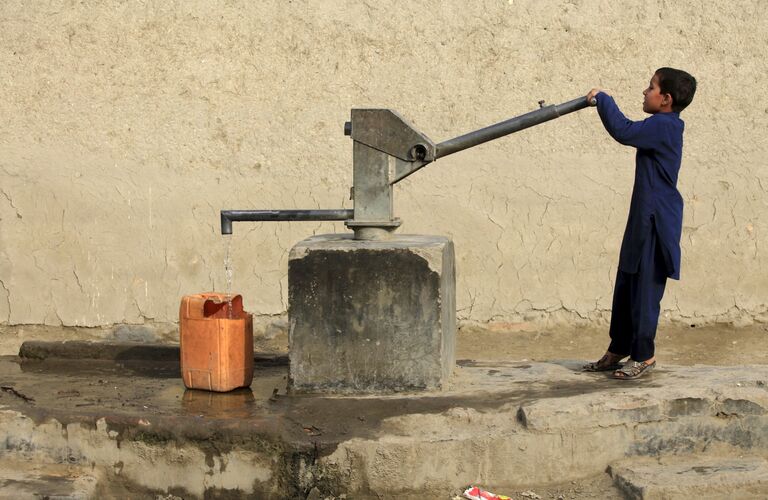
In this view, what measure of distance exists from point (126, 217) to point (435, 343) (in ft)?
13.1

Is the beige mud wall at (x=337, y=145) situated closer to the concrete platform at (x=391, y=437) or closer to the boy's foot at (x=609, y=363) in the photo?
the boy's foot at (x=609, y=363)

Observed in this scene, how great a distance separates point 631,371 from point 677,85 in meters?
1.28

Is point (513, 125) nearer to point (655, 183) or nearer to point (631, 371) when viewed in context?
point (655, 183)

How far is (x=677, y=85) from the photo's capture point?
491cm

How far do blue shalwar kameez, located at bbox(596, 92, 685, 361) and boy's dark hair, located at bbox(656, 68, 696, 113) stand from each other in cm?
8

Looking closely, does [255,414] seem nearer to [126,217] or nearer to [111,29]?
[126,217]

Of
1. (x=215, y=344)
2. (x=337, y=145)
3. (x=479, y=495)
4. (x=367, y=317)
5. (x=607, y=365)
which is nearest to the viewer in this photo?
(x=479, y=495)

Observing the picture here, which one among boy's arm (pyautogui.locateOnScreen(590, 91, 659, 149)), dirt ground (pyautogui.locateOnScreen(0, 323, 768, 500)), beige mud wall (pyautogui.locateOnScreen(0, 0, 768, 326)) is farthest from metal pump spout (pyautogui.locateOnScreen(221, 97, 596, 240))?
beige mud wall (pyautogui.locateOnScreen(0, 0, 768, 326))

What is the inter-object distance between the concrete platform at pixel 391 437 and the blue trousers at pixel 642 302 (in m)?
0.28

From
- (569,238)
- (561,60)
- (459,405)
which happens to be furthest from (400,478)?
(561,60)

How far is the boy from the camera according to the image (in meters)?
4.89

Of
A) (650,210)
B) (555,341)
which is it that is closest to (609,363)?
(650,210)

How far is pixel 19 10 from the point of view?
28.3 ft

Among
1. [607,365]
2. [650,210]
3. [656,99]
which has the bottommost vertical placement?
[607,365]
